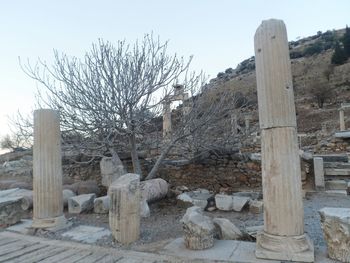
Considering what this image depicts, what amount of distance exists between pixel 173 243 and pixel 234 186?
5.07 m

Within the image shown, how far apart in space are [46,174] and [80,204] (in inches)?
64.1

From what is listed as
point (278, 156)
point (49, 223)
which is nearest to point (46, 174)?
point (49, 223)

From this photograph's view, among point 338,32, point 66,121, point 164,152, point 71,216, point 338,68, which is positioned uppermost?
point 338,32

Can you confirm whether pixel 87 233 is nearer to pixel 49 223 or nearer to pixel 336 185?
pixel 49 223

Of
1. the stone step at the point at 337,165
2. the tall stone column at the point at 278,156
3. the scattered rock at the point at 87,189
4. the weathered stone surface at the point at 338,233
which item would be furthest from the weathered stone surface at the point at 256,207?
the stone step at the point at 337,165

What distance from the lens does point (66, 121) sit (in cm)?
848

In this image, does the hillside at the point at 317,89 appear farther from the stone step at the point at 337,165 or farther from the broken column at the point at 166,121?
the broken column at the point at 166,121

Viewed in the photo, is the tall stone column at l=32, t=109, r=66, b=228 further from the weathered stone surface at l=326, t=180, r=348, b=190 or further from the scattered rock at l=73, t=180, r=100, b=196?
the weathered stone surface at l=326, t=180, r=348, b=190

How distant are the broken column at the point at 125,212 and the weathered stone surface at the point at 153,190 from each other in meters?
2.39

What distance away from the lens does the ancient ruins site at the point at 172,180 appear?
3.89 metres

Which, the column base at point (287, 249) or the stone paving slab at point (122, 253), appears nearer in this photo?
the column base at point (287, 249)

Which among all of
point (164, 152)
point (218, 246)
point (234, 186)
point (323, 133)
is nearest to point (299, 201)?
point (218, 246)

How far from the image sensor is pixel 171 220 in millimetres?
6316

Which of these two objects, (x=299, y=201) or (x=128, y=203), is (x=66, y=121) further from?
(x=299, y=201)
